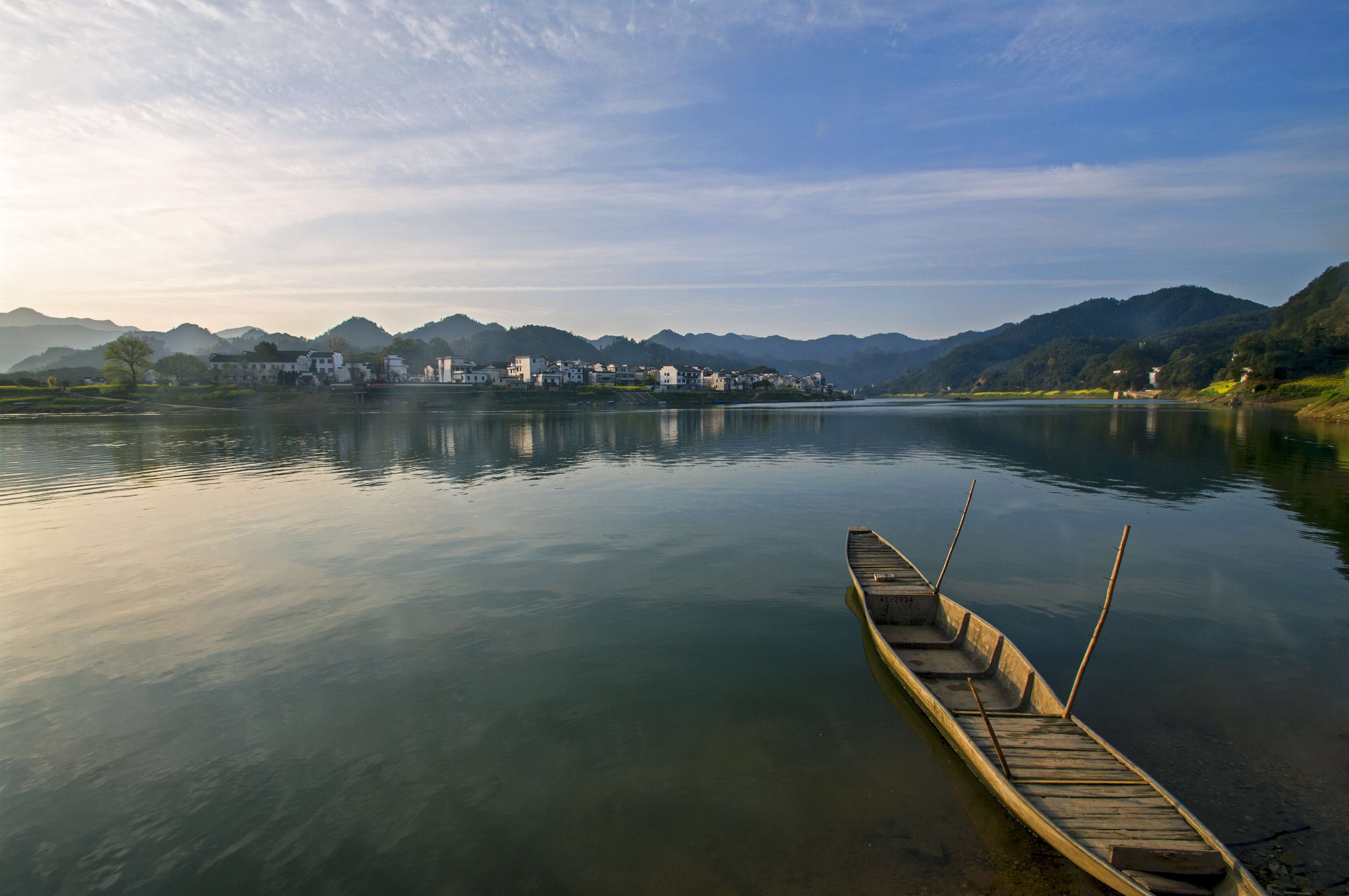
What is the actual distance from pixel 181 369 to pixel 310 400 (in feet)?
117

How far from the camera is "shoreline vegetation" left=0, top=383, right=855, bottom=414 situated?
99.4m

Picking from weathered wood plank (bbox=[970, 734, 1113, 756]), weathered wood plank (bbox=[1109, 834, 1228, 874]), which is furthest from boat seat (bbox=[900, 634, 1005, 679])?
weathered wood plank (bbox=[1109, 834, 1228, 874])

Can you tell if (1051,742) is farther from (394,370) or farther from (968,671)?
(394,370)

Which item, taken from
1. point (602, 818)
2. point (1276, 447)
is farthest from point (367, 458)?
point (1276, 447)

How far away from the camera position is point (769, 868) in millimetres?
7316

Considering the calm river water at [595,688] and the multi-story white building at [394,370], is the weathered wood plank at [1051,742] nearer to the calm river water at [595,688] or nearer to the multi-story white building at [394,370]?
the calm river water at [595,688]

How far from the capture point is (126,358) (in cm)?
11981

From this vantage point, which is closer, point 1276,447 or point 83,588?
point 83,588

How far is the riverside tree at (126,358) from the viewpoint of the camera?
119 m

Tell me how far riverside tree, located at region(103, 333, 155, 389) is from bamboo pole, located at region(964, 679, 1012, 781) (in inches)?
6123

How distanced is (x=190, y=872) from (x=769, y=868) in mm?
7363

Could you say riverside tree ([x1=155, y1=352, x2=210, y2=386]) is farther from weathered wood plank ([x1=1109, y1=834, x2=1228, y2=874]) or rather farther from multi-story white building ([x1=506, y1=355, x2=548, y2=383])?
weathered wood plank ([x1=1109, y1=834, x2=1228, y2=874])

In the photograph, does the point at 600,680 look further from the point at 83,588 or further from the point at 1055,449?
the point at 1055,449

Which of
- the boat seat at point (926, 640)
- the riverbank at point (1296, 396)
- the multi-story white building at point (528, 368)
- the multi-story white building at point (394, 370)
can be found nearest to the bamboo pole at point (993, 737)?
the boat seat at point (926, 640)
